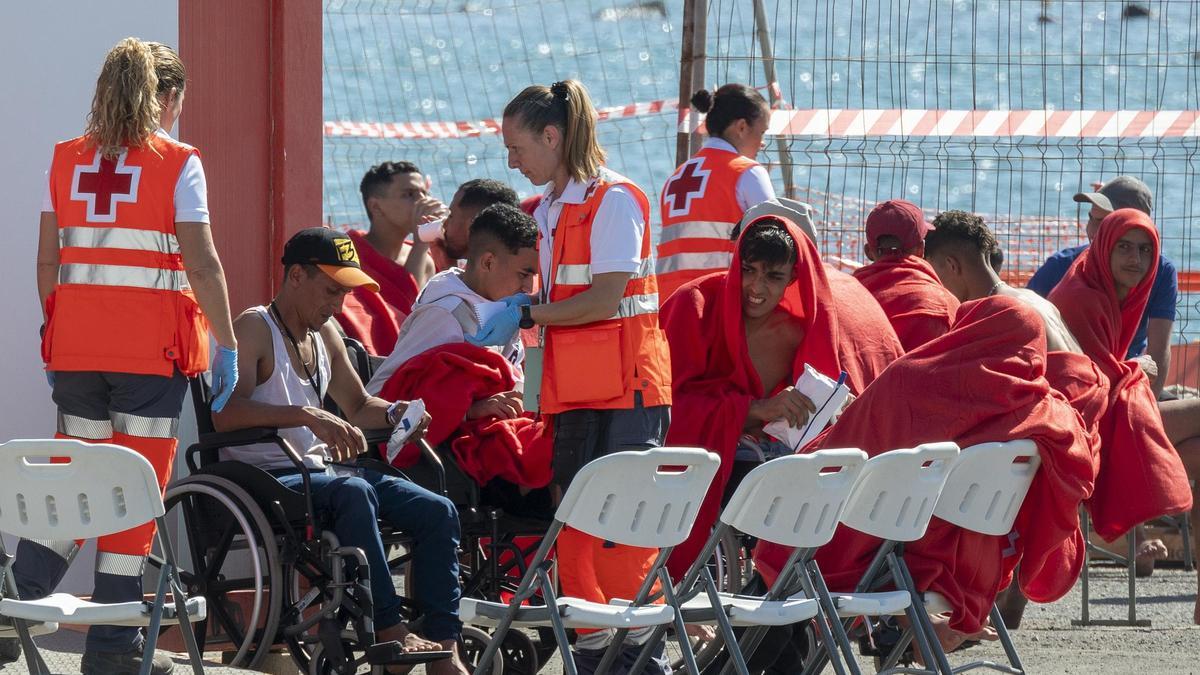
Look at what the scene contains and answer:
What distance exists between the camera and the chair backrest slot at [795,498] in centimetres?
439

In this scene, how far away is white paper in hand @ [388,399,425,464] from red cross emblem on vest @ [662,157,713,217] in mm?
2098

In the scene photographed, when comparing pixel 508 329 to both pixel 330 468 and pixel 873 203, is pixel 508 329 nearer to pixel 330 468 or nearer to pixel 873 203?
pixel 330 468

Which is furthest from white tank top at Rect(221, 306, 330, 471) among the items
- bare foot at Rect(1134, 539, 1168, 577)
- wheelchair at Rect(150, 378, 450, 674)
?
bare foot at Rect(1134, 539, 1168, 577)

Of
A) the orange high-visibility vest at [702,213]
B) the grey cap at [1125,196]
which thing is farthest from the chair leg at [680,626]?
the grey cap at [1125,196]

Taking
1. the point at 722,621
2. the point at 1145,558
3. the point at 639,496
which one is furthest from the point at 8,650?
the point at 1145,558

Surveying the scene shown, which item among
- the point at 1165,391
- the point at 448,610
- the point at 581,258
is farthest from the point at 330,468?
the point at 1165,391

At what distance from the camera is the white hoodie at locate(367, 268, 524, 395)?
5.84m

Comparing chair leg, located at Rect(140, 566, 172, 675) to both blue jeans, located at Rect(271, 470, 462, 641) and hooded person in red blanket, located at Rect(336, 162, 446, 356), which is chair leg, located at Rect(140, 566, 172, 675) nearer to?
blue jeans, located at Rect(271, 470, 462, 641)

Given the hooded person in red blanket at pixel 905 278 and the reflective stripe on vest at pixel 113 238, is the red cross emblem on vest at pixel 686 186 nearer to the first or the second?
the hooded person in red blanket at pixel 905 278

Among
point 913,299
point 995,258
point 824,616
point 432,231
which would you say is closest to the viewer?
point 824,616

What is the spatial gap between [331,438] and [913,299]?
237 cm

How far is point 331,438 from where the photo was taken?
5.12 meters

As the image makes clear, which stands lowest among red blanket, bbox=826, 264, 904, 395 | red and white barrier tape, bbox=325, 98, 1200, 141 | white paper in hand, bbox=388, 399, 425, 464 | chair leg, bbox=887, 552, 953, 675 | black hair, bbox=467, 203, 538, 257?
chair leg, bbox=887, 552, 953, 675

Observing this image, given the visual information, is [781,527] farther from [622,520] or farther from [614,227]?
[614,227]
